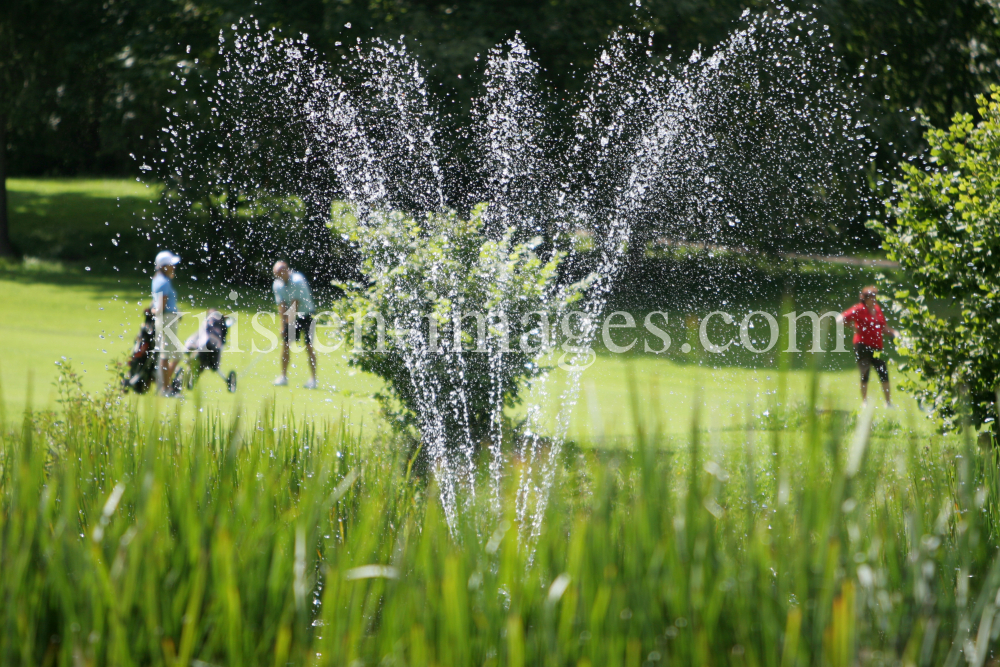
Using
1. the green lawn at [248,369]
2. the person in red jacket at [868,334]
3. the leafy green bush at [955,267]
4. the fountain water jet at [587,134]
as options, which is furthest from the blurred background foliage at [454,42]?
the leafy green bush at [955,267]

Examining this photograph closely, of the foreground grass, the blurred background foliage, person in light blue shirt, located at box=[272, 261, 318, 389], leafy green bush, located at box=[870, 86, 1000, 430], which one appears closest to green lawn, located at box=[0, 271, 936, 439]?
person in light blue shirt, located at box=[272, 261, 318, 389]

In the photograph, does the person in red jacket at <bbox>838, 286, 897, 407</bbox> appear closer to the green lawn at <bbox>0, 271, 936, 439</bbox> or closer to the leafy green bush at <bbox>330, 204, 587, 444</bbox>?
the green lawn at <bbox>0, 271, 936, 439</bbox>

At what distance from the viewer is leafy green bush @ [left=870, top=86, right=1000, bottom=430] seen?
5598 millimetres

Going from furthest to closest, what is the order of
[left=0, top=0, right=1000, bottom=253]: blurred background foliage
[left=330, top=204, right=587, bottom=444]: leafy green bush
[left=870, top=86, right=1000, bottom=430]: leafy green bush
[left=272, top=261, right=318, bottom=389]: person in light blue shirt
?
[left=0, top=0, right=1000, bottom=253]: blurred background foliage, [left=272, top=261, right=318, bottom=389]: person in light blue shirt, [left=330, top=204, right=587, bottom=444]: leafy green bush, [left=870, top=86, right=1000, bottom=430]: leafy green bush

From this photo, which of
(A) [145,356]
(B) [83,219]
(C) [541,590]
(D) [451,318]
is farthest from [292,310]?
(B) [83,219]

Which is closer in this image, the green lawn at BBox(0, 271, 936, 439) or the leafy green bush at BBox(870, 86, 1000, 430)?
the leafy green bush at BBox(870, 86, 1000, 430)

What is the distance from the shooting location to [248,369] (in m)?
10.9

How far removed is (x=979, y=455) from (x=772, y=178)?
12.0 meters

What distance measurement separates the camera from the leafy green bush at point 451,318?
612 centimetres

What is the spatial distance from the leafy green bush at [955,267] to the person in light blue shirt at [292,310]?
6327mm

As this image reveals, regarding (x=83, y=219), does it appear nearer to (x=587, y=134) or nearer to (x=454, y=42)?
(x=454, y=42)

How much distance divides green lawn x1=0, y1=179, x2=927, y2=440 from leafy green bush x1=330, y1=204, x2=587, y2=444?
16.9 inches

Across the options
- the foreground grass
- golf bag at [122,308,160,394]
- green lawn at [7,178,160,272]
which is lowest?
the foreground grass

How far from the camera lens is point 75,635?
2.30 meters
